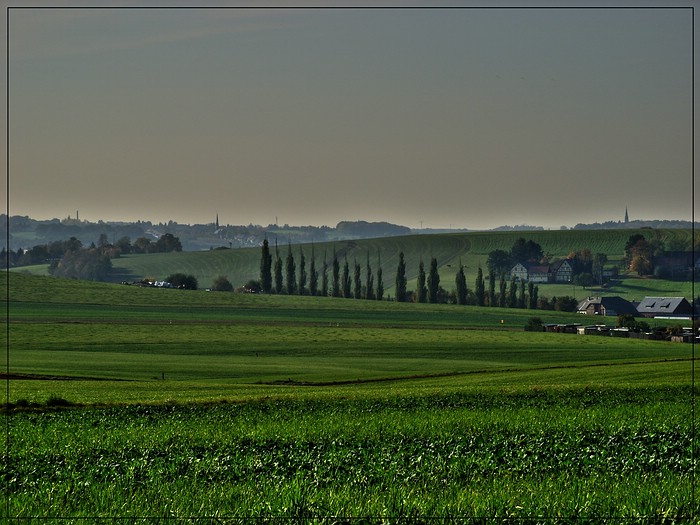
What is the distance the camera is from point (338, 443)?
2673cm

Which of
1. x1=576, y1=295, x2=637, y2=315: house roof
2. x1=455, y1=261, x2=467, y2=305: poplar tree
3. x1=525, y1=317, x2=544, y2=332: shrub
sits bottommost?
x1=525, y1=317, x2=544, y2=332: shrub

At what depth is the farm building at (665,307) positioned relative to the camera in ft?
593

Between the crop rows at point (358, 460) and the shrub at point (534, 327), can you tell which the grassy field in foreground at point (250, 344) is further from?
the crop rows at point (358, 460)

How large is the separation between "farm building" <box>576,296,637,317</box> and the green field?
99.4 metres

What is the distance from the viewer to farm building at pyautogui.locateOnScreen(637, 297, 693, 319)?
181 metres

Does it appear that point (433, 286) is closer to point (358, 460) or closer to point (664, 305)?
point (664, 305)

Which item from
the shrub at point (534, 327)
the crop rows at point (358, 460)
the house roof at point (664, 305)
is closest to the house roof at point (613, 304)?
the house roof at point (664, 305)

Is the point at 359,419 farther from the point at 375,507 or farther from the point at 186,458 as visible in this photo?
the point at 375,507

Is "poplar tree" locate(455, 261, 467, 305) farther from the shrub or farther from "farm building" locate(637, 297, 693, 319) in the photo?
the shrub

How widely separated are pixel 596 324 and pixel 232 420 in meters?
132

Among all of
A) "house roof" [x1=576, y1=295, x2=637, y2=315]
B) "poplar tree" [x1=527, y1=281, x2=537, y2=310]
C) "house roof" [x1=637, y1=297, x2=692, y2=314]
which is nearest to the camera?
"house roof" [x1=637, y1=297, x2=692, y2=314]

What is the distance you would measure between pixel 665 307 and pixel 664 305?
828 mm

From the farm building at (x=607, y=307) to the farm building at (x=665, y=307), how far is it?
2.21 meters

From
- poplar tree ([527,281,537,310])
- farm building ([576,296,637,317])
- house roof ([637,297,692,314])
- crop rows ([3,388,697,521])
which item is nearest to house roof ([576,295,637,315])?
farm building ([576,296,637,317])
